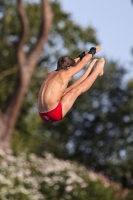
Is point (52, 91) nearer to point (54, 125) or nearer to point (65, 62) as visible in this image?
point (65, 62)

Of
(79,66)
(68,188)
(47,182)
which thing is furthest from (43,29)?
(79,66)

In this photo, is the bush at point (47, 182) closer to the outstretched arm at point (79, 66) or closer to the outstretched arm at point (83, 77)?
the outstretched arm at point (83, 77)

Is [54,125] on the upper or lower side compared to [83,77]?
upper

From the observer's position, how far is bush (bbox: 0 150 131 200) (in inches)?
516

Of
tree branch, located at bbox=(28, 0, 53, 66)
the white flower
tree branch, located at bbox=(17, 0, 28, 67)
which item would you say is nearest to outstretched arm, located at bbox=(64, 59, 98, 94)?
the white flower

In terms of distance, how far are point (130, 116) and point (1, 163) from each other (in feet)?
69.4

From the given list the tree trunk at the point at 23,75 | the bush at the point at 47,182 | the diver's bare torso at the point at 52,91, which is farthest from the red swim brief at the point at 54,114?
the tree trunk at the point at 23,75

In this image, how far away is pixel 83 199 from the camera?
1402 centimetres

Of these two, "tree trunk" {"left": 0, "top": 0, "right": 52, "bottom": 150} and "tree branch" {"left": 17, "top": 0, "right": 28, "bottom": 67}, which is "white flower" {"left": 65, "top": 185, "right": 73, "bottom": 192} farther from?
"tree branch" {"left": 17, "top": 0, "right": 28, "bottom": 67}

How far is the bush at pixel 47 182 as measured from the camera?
13102 mm

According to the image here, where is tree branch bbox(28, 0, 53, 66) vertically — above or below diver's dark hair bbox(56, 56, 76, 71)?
above

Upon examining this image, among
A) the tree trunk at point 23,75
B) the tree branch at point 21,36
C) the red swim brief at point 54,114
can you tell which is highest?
the tree branch at point 21,36

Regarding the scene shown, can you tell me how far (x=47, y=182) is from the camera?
1432 centimetres

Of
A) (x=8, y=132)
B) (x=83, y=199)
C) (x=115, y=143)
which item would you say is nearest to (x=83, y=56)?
(x=83, y=199)
